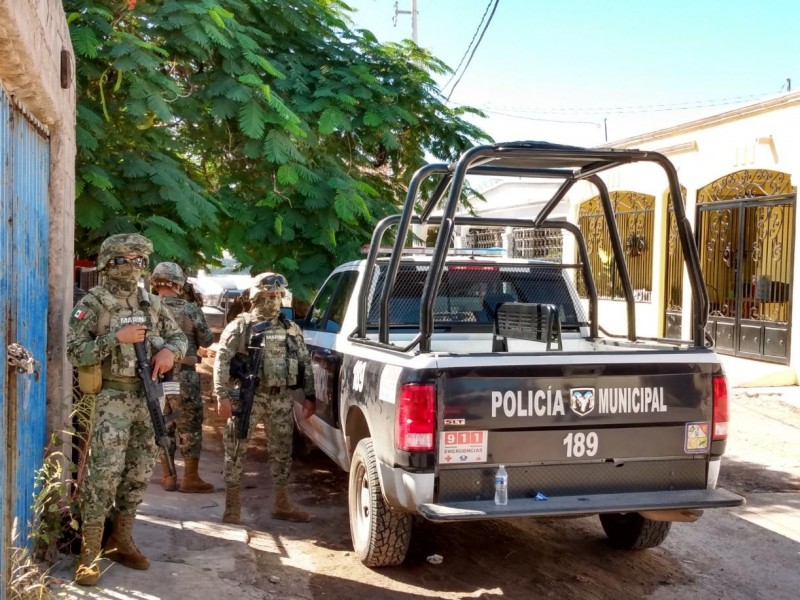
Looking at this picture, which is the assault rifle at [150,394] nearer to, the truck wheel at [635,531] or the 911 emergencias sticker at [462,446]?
the 911 emergencias sticker at [462,446]

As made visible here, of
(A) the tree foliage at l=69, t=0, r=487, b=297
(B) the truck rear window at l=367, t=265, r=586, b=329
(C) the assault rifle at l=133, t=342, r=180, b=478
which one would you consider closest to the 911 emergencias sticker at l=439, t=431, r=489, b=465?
(C) the assault rifle at l=133, t=342, r=180, b=478

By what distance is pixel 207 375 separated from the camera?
12.3m

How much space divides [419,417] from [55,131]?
8.42ft

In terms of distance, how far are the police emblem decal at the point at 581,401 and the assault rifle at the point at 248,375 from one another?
88.5 inches

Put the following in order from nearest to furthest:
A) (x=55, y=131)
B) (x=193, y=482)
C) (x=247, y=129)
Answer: (x=55, y=131)
(x=193, y=482)
(x=247, y=129)

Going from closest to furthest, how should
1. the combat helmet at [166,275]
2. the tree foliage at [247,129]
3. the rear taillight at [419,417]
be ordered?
1. the rear taillight at [419,417]
2. the combat helmet at [166,275]
3. the tree foliage at [247,129]

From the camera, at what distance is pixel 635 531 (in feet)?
16.0

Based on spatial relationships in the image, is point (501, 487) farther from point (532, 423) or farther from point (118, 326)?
point (118, 326)

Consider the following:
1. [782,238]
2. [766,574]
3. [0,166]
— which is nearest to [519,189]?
[782,238]

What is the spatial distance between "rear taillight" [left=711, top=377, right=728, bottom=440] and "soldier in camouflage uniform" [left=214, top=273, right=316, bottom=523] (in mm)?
2615

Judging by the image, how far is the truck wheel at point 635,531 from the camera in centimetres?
482

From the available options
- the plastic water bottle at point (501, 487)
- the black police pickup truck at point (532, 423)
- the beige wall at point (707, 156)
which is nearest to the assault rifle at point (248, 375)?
the black police pickup truck at point (532, 423)

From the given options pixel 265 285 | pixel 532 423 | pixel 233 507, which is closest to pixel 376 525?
pixel 532 423

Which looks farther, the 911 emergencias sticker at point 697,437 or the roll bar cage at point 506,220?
the 911 emergencias sticker at point 697,437
